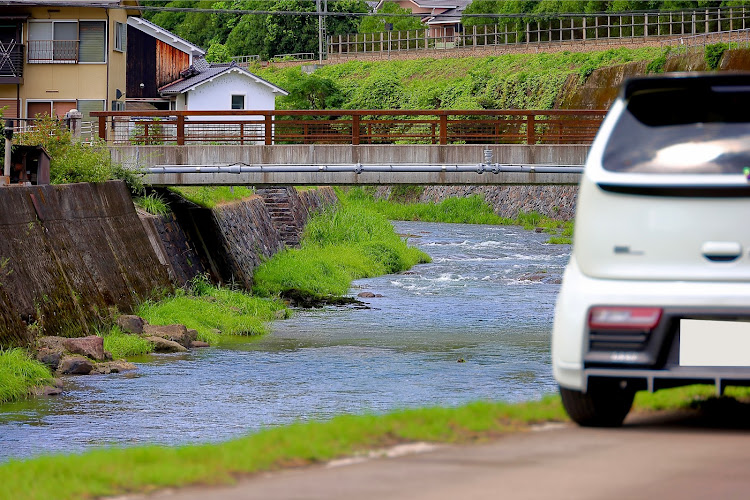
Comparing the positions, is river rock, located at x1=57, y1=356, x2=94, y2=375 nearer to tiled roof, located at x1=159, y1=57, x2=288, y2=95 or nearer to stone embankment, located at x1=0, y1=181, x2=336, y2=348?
stone embankment, located at x1=0, y1=181, x2=336, y2=348

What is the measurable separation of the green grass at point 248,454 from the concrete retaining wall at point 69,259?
13449 millimetres

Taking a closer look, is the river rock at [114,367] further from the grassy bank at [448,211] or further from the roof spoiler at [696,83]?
the grassy bank at [448,211]

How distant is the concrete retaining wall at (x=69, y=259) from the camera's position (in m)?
20.5

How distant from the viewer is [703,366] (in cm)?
622

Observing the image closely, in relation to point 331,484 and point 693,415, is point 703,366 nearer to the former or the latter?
point 693,415

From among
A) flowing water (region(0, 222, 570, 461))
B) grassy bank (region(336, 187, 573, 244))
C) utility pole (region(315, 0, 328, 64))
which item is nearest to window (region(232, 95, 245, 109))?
grassy bank (region(336, 187, 573, 244))

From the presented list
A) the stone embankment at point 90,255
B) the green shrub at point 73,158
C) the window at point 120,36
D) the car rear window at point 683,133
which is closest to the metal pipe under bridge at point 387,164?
the green shrub at point 73,158

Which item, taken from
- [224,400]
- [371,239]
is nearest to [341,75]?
[371,239]

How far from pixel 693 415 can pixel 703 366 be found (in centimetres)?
100

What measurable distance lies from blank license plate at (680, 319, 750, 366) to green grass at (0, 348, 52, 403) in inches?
521

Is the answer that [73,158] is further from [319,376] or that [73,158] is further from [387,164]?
[319,376]

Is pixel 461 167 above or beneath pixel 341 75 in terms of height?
beneath

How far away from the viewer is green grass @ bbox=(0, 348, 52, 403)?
57.1 ft

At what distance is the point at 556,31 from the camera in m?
78.4
